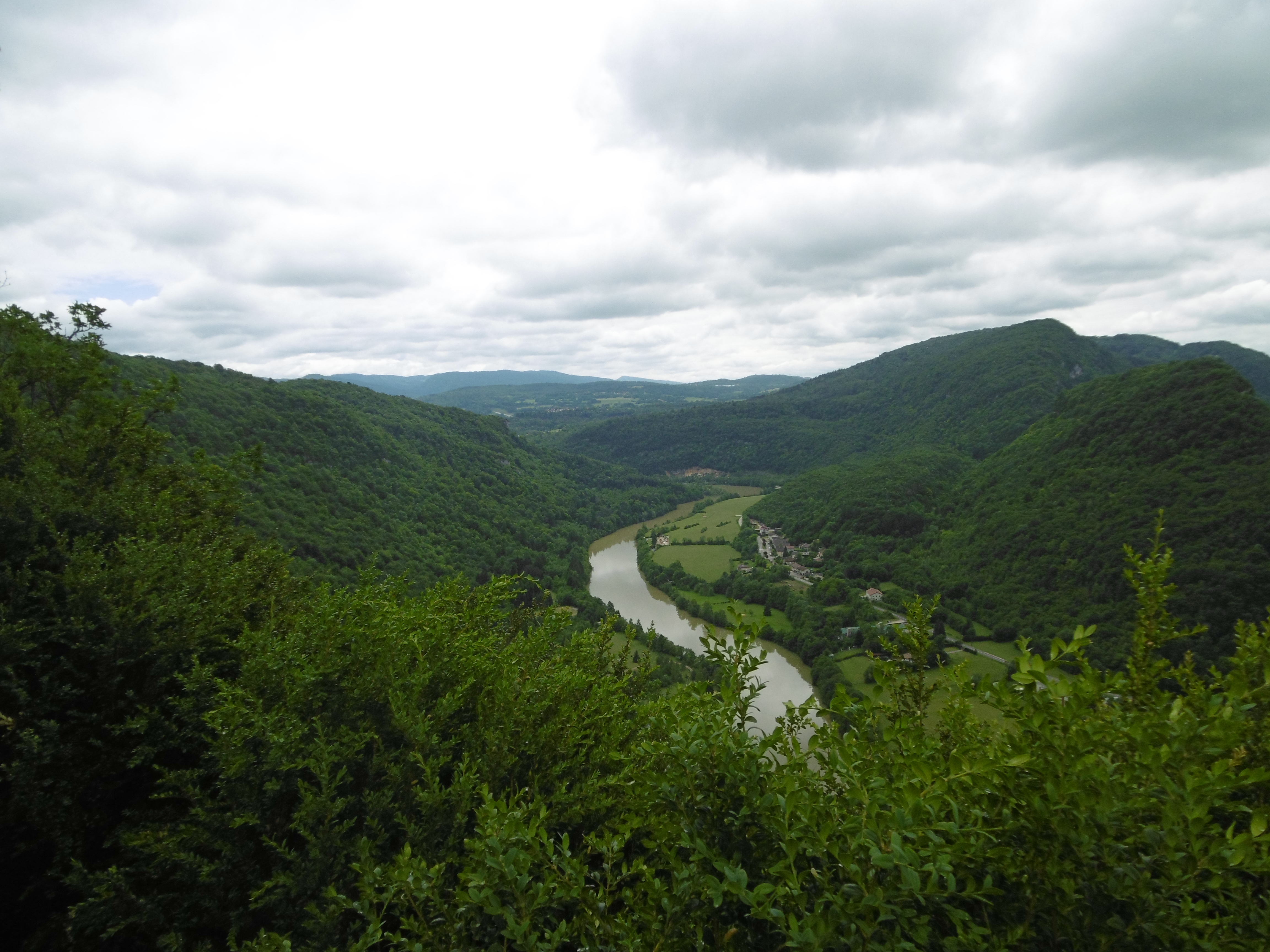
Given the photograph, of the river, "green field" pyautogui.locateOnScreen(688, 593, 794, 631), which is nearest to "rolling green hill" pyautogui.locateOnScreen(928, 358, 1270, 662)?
"green field" pyautogui.locateOnScreen(688, 593, 794, 631)

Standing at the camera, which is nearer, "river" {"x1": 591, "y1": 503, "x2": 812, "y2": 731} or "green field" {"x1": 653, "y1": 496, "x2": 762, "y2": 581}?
"river" {"x1": 591, "y1": 503, "x2": 812, "y2": 731}

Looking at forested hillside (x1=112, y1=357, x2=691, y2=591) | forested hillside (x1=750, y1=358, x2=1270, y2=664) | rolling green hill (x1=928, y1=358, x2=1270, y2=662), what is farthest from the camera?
forested hillside (x1=112, y1=357, x2=691, y2=591)

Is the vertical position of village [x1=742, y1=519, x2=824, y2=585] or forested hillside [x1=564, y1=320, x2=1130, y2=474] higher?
forested hillside [x1=564, y1=320, x2=1130, y2=474]

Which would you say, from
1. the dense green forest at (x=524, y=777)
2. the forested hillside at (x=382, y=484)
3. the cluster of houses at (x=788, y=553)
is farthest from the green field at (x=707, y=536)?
the dense green forest at (x=524, y=777)

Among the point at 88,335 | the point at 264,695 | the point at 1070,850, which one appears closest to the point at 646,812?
the point at 1070,850

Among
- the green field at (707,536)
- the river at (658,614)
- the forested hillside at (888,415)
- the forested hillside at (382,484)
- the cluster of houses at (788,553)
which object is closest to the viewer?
the river at (658,614)

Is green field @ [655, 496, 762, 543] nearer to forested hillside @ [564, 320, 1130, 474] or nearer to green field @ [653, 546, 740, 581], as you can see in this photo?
green field @ [653, 546, 740, 581]

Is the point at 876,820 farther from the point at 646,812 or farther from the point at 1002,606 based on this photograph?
the point at 1002,606

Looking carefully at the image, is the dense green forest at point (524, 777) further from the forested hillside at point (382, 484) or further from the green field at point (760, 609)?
the green field at point (760, 609)
